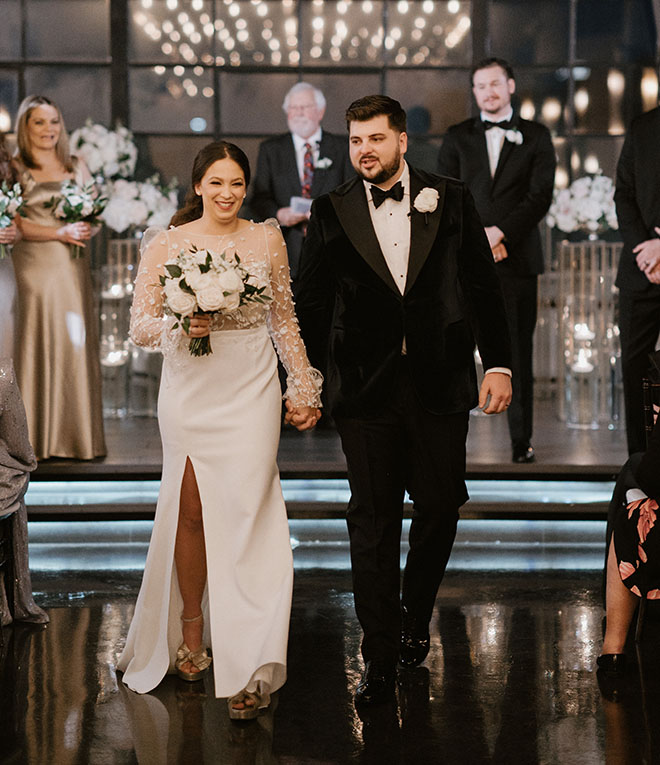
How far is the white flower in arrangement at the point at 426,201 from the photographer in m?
3.74

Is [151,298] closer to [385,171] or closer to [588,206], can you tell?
[385,171]

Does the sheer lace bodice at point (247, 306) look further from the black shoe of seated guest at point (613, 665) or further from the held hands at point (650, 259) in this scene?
the held hands at point (650, 259)

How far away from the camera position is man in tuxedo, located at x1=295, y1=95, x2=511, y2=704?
375 cm

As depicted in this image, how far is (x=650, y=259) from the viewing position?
541 centimetres

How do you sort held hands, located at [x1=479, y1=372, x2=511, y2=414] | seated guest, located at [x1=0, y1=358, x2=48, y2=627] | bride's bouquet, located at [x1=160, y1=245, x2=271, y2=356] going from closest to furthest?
1. bride's bouquet, located at [x1=160, y1=245, x2=271, y2=356]
2. held hands, located at [x1=479, y1=372, x2=511, y2=414]
3. seated guest, located at [x1=0, y1=358, x2=48, y2=627]

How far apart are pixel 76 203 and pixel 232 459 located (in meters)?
3.06

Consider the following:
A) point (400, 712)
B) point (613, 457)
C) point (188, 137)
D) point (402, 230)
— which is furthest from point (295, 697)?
point (188, 137)

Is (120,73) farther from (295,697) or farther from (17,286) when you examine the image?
(295,697)

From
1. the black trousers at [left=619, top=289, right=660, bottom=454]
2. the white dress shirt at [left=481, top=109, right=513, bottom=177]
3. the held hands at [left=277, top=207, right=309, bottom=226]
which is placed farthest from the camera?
the held hands at [left=277, top=207, right=309, bottom=226]

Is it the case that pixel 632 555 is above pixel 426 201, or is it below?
below

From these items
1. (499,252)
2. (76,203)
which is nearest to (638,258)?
(499,252)

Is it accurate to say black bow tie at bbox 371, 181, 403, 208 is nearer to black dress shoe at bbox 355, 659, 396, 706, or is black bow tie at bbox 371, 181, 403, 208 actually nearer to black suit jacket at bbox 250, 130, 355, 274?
black dress shoe at bbox 355, 659, 396, 706

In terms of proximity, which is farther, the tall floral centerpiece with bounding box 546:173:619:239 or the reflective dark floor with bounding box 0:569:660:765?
the tall floral centerpiece with bounding box 546:173:619:239

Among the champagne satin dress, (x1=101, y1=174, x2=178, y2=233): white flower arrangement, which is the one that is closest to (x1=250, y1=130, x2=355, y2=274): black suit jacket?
(x1=101, y1=174, x2=178, y2=233): white flower arrangement
